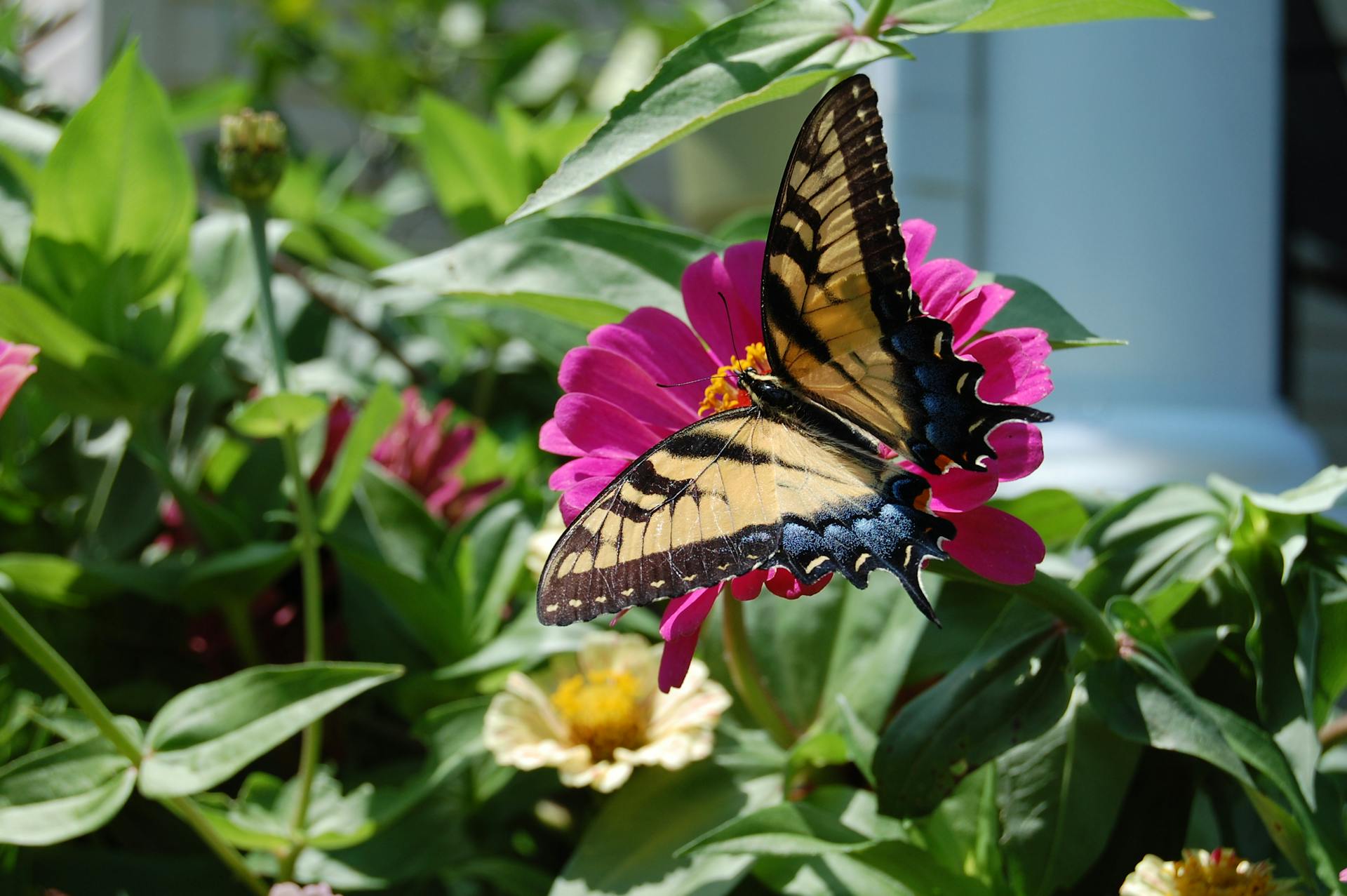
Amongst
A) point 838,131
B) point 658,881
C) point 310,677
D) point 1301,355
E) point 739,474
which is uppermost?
point 838,131

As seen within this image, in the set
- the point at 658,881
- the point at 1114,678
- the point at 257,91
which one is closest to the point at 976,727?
the point at 1114,678

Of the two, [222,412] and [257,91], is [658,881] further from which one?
[257,91]

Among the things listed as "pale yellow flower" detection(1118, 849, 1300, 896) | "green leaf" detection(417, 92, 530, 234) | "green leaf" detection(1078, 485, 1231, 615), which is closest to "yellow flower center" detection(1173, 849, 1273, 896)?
"pale yellow flower" detection(1118, 849, 1300, 896)

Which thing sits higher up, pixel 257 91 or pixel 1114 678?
pixel 257 91

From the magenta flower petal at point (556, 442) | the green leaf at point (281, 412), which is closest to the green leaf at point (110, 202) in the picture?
the green leaf at point (281, 412)

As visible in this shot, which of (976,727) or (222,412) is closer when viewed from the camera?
(976,727)

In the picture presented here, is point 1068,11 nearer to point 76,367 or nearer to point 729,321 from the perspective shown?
point 729,321

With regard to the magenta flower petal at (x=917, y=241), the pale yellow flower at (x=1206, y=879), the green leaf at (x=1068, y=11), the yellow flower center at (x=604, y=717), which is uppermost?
the green leaf at (x=1068, y=11)

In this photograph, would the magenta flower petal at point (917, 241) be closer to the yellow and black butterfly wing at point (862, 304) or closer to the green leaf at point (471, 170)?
the yellow and black butterfly wing at point (862, 304)
